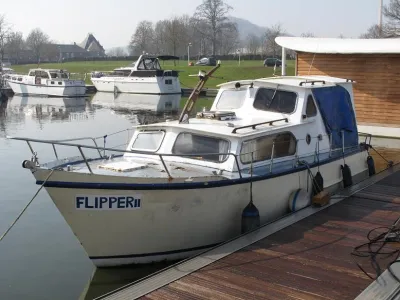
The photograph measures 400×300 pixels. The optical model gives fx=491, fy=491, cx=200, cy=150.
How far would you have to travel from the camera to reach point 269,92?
12375 millimetres

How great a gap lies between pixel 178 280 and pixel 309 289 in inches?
79.0

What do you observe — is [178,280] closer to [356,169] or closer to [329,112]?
[329,112]

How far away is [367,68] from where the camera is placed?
70.7 feet

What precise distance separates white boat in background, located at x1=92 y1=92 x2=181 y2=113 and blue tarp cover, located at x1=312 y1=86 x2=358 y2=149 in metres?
26.2

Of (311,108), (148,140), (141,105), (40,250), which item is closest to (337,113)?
(311,108)

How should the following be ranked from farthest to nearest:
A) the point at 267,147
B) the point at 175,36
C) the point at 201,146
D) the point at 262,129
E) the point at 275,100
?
the point at 175,36
the point at 275,100
the point at 267,147
the point at 262,129
the point at 201,146

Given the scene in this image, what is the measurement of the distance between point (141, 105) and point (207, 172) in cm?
3444

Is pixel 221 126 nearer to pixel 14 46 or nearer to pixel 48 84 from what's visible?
pixel 48 84

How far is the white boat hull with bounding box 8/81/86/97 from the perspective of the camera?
165 ft

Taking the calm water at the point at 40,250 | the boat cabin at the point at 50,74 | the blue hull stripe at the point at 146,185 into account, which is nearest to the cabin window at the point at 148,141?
the blue hull stripe at the point at 146,185

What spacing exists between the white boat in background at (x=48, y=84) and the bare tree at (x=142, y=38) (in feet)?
183

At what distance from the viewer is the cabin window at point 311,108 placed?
39.9ft

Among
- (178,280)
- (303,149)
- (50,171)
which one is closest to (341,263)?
(178,280)

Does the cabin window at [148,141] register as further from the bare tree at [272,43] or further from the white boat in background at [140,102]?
the bare tree at [272,43]
